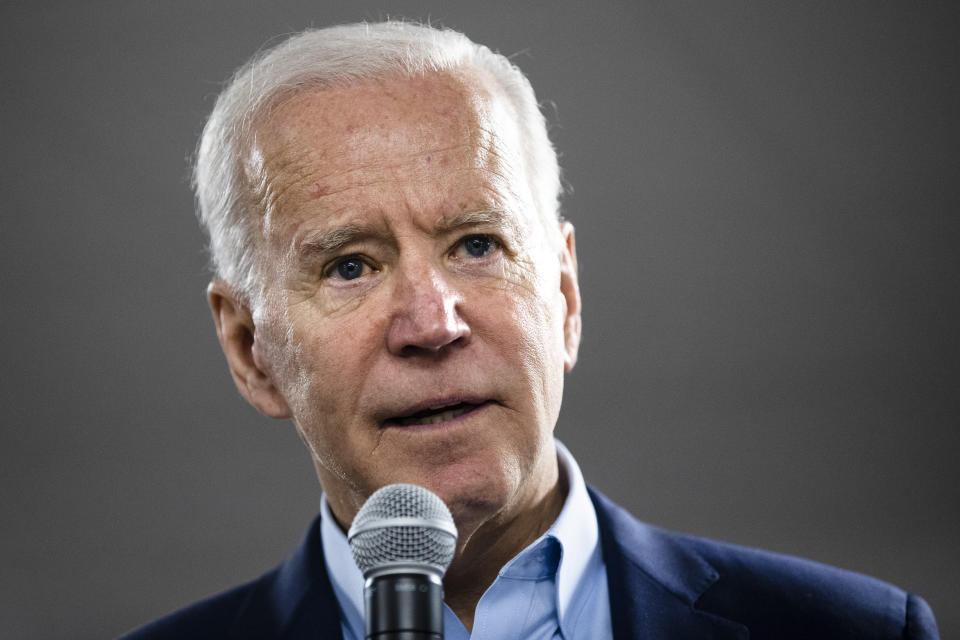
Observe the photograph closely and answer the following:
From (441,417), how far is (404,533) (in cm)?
73

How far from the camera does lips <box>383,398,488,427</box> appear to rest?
2064mm

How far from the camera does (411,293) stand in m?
2.10

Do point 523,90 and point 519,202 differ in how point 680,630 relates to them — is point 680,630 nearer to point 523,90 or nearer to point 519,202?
point 519,202

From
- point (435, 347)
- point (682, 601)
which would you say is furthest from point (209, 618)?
point (682, 601)

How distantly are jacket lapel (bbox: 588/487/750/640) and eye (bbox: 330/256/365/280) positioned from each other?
2.70 ft

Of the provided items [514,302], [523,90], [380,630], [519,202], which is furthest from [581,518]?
[380,630]

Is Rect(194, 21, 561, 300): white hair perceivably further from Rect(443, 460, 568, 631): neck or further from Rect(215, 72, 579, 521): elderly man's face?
Rect(443, 460, 568, 631): neck

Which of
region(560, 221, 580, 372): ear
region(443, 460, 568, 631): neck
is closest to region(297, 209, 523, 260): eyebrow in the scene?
region(560, 221, 580, 372): ear

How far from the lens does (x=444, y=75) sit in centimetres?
234

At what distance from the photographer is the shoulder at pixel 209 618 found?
2502 mm

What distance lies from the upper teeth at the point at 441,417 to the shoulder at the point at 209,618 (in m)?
0.72

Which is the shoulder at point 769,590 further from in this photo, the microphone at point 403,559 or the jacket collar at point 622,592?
the microphone at point 403,559

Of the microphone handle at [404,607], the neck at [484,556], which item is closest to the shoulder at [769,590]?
the neck at [484,556]

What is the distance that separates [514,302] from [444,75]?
529 mm
